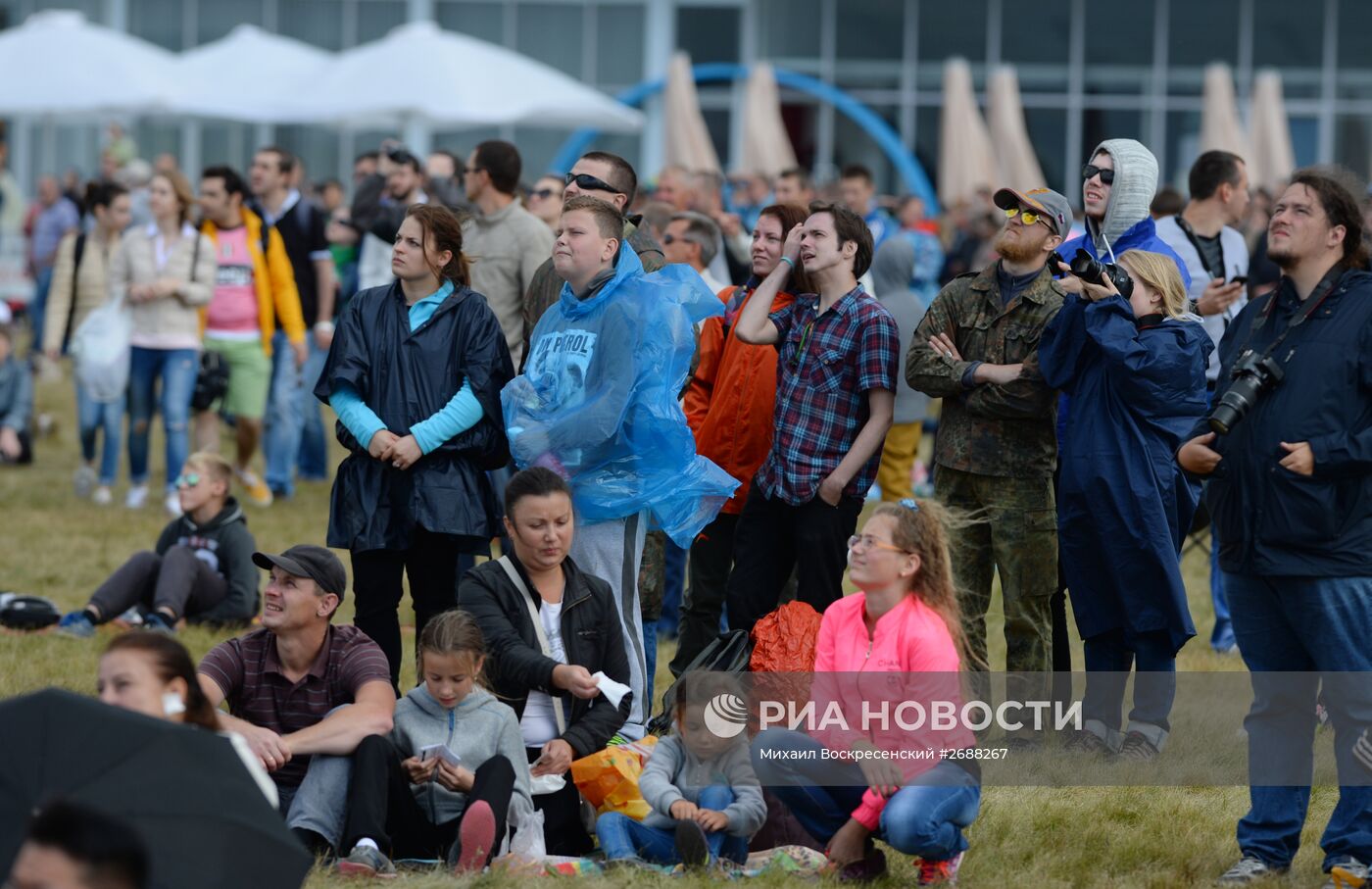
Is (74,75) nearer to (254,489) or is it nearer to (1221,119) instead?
(254,489)

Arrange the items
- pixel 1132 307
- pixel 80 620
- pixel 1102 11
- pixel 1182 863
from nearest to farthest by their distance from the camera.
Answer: pixel 1182 863 → pixel 1132 307 → pixel 80 620 → pixel 1102 11

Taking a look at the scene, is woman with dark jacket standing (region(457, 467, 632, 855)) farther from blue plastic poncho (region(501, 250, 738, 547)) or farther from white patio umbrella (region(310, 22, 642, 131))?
white patio umbrella (region(310, 22, 642, 131))

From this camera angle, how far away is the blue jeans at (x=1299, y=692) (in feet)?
16.9

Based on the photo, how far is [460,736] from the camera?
559 centimetres

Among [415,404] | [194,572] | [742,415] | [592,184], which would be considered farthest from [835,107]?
[415,404]

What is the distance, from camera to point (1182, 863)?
5602 millimetres

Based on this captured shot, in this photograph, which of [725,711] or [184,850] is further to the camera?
[725,711]

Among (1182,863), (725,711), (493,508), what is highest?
(493,508)

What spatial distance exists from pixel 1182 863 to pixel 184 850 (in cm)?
323

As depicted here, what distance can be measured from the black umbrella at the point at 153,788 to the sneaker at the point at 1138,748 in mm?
3652

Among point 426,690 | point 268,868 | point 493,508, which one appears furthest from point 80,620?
point 268,868

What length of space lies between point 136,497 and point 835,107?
20.3m

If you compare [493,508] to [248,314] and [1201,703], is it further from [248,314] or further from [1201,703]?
[248,314]

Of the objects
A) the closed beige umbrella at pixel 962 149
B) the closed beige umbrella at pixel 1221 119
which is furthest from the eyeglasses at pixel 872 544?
the closed beige umbrella at pixel 1221 119
